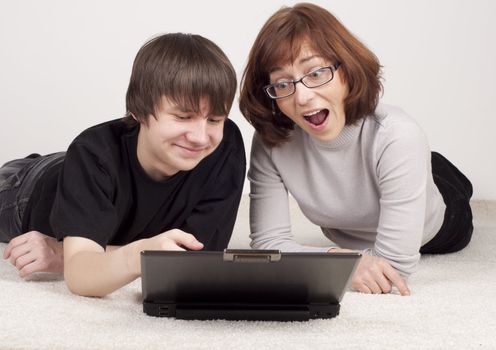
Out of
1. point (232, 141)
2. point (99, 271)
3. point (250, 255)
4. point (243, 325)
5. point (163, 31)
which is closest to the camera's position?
point (250, 255)

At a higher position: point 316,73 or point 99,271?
point 316,73

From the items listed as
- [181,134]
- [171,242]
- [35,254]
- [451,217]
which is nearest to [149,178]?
A: [181,134]

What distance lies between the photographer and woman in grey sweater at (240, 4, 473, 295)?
1733mm

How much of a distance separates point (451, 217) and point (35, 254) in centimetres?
106

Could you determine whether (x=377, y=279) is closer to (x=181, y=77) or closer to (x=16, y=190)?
(x=181, y=77)

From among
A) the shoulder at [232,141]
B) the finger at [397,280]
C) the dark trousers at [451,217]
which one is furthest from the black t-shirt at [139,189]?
the dark trousers at [451,217]

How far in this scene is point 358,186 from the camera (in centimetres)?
189

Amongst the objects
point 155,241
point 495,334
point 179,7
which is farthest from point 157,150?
point 179,7

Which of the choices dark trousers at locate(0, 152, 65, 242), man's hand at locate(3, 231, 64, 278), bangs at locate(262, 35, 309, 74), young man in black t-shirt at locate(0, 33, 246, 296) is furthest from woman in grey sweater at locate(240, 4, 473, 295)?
dark trousers at locate(0, 152, 65, 242)

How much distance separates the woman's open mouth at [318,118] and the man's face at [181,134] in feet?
0.72

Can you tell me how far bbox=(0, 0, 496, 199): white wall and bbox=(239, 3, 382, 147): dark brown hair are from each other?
1.11 meters

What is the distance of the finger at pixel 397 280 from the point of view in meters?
1.68

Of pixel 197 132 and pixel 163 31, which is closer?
pixel 197 132

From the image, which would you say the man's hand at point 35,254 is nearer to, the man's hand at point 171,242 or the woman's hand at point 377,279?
the man's hand at point 171,242
